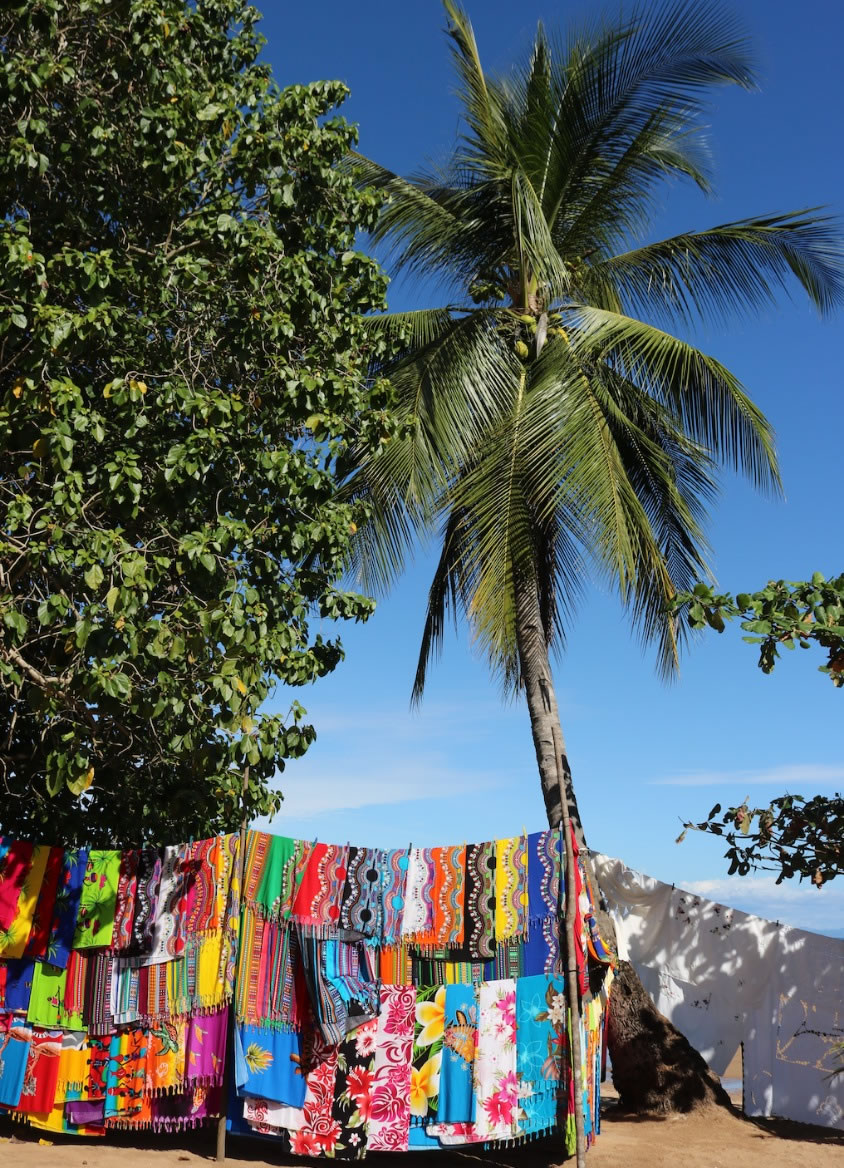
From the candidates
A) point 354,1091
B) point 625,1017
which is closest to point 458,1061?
point 354,1091

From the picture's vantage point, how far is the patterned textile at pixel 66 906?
7.69m

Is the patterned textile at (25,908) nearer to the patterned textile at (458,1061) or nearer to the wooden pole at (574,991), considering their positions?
the patterned textile at (458,1061)

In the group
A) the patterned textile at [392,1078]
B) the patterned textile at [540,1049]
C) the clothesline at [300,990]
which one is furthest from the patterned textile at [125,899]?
the patterned textile at [540,1049]

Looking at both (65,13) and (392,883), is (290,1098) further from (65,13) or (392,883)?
(65,13)

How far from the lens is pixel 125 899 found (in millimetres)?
7746

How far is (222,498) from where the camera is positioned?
768cm

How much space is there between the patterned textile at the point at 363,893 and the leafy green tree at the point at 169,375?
0.90 metres

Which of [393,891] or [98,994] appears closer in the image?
[393,891]

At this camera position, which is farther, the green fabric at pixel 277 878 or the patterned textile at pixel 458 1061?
the green fabric at pixel 277 878

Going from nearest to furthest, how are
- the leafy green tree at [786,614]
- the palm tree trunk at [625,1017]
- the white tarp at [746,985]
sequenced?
the leafy green tree at [786,614], the white tarp at [746,985], the palm tree trunk at [625,1017]

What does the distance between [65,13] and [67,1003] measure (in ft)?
22.7

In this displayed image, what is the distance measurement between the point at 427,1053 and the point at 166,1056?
1.82m

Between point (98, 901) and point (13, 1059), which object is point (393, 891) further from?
point (13, 1059)

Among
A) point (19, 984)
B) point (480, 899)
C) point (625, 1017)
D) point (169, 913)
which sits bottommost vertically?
point (625, 1017)
